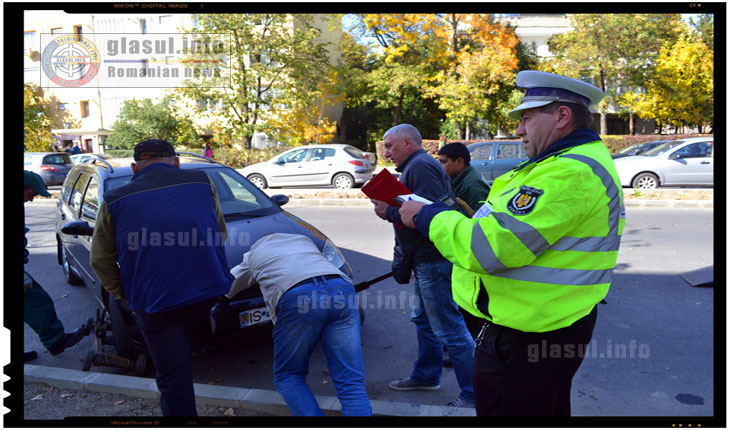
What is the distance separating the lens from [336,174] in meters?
15.5

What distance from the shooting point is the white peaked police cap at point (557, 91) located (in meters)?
1.95

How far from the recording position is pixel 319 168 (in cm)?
1559

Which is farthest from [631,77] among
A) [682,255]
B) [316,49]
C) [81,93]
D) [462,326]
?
[81,93]

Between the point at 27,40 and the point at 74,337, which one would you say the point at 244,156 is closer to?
the point at 27,40

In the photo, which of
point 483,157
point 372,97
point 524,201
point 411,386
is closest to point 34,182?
point 411,386

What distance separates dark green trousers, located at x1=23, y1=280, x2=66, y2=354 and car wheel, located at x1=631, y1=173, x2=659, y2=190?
13969mm

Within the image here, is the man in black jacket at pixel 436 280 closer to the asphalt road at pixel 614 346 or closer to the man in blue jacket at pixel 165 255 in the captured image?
the asphalt road at pixel 614 346

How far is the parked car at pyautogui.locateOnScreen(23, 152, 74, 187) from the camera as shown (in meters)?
18.0

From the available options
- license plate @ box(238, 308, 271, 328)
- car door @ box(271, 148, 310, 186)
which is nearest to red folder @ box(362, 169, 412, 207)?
license plate @ box(238, 308, 271, 328)

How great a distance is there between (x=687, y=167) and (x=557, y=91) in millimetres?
14016

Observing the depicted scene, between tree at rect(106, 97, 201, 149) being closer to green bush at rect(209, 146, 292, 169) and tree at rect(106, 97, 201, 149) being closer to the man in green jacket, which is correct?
green bush at rect(209, 146, 292, 169)

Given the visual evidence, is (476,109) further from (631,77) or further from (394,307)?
(394,307)

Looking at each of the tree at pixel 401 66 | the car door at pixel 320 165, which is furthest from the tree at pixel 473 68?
the car door at pixel 320 165

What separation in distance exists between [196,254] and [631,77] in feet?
78.5
